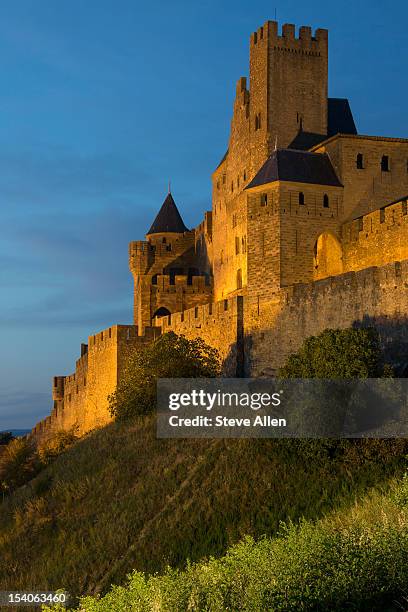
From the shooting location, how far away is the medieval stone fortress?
86.4ft

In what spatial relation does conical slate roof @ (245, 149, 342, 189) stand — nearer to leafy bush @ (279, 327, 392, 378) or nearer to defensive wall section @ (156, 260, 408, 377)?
defensive wall section @ (156, 260, 408, 377)

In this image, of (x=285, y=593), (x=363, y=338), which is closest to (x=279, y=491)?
(x=363, y=338)

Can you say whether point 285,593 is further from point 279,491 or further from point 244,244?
point 244,244

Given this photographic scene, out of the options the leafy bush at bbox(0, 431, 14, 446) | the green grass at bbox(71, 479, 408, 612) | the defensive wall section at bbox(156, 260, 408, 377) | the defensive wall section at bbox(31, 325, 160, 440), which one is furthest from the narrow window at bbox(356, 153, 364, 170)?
the leafy bush at bbox(0, 431, 14, 446)

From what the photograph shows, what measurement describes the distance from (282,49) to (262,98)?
6.53 feet

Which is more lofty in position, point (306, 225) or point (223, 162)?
point (223, 162)

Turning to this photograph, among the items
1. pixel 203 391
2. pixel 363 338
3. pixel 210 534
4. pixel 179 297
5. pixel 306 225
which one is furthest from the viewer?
pixel 179 297

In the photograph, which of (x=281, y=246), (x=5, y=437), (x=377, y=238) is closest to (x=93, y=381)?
(x=281, y=246)

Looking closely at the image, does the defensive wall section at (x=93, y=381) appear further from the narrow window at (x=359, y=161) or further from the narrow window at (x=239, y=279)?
the narrow window at (x=359, y=161)

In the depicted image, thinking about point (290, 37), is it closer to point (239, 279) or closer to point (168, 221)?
point (239, 279)

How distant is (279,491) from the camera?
60.2ft

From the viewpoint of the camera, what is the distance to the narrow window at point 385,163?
3212 centimetres

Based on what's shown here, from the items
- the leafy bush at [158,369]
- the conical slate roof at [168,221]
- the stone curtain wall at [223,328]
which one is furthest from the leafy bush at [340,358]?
the conical slate roof at [168,221]

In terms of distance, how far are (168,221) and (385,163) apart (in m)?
18.3
